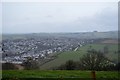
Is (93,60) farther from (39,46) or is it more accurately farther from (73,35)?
(39,46)

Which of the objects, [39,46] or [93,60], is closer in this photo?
[93,60]

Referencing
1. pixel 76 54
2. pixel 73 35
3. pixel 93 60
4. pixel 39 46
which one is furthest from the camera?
pixel 73 35

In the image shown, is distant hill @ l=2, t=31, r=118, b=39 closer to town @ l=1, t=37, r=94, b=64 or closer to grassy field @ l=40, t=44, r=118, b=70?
town @ l=1, t=37, r=94, b=64

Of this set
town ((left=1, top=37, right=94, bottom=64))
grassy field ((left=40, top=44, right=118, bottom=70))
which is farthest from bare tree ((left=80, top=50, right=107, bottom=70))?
town ((left=1, top=37, right=94, bottom=64))

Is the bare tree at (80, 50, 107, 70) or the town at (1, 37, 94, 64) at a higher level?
the town at (1, 37, 94, 64)

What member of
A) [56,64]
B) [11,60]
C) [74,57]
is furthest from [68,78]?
[74,57]

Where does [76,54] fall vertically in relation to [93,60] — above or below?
above

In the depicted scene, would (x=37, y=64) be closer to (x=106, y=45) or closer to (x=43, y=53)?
(x=43, y=53)

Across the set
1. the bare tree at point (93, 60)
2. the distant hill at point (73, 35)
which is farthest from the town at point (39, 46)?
the bare tree at point (93, 60)

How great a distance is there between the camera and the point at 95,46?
61.3ft

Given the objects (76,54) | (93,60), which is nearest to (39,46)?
(76,54)

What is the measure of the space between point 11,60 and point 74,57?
5.78m

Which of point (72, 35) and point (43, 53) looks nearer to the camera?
point (43, 53)

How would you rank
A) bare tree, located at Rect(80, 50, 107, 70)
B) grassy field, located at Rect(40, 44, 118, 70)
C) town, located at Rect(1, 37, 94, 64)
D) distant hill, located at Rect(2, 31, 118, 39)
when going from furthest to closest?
distant hill, located at Rect(2, 31, 118, 39)
grassy field, located at Rect(40, 44, 118, 70)
town, located at Rect(1, 37, 94, 64)
bare tree, located at Rect(80, 50, 107, 70)
